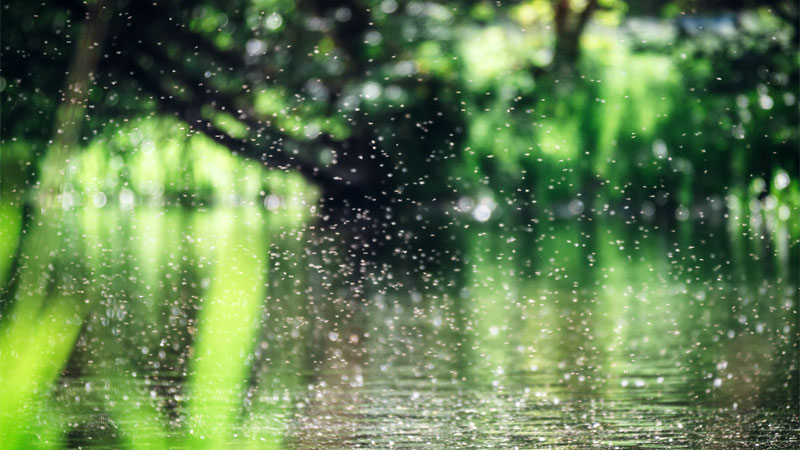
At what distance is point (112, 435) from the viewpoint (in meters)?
3.26

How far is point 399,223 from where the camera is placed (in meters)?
13.9

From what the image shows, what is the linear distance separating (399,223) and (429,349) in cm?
899

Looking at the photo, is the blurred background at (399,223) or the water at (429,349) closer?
the water at (429,349)

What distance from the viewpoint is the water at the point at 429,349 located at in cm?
334

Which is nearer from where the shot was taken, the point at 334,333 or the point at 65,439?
the point at 65,439

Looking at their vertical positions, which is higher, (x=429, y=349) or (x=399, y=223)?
(x=399, y=223)

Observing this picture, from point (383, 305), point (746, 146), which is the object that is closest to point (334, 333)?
point (383, 305)

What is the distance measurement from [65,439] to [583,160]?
1076 centimetres

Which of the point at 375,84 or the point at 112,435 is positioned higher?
the point at 375,84

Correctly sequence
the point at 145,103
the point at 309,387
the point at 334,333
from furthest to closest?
the point at 145,103 → the point at 334,333 → the point at 309,387

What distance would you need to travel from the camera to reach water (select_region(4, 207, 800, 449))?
3336 mm

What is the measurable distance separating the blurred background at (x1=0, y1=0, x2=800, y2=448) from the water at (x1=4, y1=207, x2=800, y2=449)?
2 cm

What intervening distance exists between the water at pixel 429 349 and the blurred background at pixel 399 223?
0.02 metres

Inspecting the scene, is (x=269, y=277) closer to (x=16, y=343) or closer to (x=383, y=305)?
(x=383, y=305)
